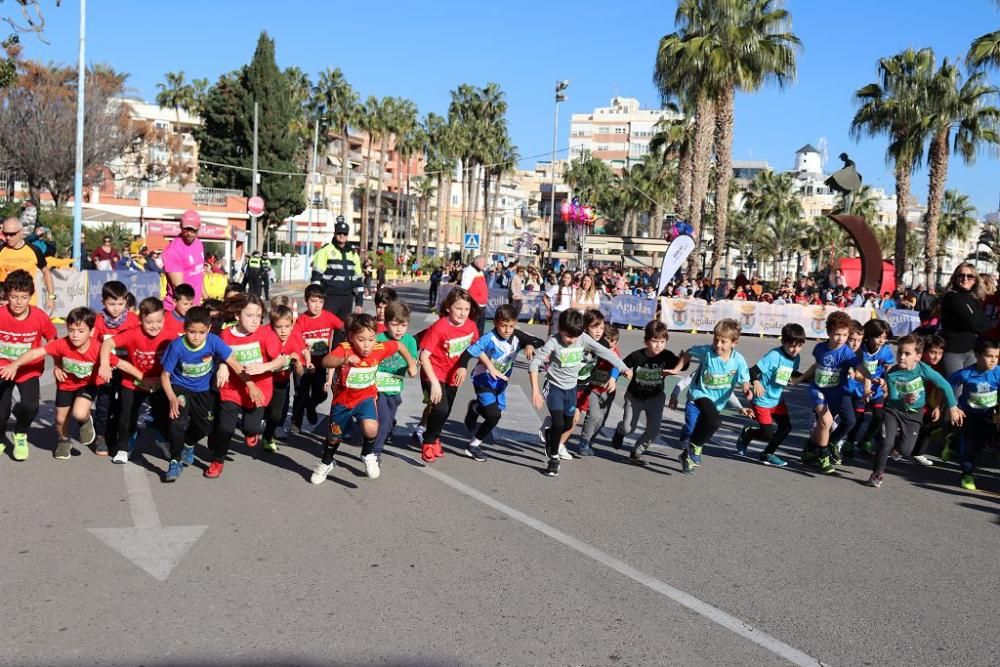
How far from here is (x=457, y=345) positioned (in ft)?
28.4

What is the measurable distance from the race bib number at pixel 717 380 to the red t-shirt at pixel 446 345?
2.10 m

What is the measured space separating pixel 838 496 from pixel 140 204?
55.6 meters

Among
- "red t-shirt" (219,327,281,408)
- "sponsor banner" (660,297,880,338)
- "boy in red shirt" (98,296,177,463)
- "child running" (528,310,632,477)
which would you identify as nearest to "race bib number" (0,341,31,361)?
"boy in red shirt" (98,296,177,463)

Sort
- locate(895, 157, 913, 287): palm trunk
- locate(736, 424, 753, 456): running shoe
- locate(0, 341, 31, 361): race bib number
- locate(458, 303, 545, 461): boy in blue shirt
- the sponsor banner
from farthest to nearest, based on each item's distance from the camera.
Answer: locate(895, 157, 913, 287): palm trunk, the sponsor banner, locate(736, 424, 753, 456): running shoe, locate(458, 303, 545, 461): boy in blue shirt, locate(0, 341, 31, 361): race bib number

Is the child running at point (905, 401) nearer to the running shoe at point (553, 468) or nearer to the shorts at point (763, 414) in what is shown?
the shorts at point (763, 414)

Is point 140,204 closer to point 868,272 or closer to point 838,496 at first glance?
point 868,272

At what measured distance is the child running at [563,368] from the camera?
8164 mm

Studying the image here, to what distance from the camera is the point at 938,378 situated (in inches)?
331

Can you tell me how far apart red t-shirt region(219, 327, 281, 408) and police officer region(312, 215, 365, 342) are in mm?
2948

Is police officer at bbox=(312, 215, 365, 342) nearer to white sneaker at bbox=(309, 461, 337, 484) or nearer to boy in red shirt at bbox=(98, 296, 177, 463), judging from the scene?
boy in red shirt at bbox=(98, 296, 177, 463)

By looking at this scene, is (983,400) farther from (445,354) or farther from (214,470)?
(214,470)

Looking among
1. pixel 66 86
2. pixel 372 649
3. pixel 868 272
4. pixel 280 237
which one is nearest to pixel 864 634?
pixel 372 649

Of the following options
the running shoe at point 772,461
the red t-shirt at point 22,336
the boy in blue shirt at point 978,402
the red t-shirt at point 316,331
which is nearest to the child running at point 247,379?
the red t-shirt at point 316,331

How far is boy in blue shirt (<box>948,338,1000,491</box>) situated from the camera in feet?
27.4
